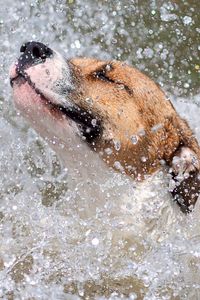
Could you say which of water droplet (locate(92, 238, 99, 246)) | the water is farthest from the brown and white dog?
water droplet (locate(92, 238, 99, 246))

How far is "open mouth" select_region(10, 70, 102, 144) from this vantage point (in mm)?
3939

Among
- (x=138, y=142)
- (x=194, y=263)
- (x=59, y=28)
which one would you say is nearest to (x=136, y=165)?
(x=138, y=142)

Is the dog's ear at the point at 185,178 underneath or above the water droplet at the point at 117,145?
underneath

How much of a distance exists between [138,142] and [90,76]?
1.58ft

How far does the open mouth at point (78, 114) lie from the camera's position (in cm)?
394

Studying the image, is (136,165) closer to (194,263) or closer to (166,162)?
(166,162)

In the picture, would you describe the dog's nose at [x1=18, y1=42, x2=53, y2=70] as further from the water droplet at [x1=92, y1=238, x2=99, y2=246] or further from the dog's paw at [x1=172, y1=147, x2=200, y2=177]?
the water droplet at [x1=92, y1=238, x2=99, y2=246]

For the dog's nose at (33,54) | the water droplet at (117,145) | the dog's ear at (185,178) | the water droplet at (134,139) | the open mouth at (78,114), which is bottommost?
the dog's ear at (185,178)

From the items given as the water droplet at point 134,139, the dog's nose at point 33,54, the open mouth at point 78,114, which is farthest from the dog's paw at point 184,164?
the dog's nose at point 33,54

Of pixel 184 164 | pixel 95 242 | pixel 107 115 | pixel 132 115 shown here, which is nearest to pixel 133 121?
pixel 132 115

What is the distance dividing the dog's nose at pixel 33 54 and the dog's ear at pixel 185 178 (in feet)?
3.14

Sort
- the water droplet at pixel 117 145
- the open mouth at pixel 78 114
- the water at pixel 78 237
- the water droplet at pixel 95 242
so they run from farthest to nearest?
the water droplet at pixel 95 242 < the water at pixel 78 237 < the water droplet at pixel 117 145 < the open mouth at pixel 78 114

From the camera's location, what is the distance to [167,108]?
14.8 feet

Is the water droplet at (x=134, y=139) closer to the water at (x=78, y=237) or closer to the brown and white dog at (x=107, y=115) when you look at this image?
the brown and white dog at (x=107, y=115)
